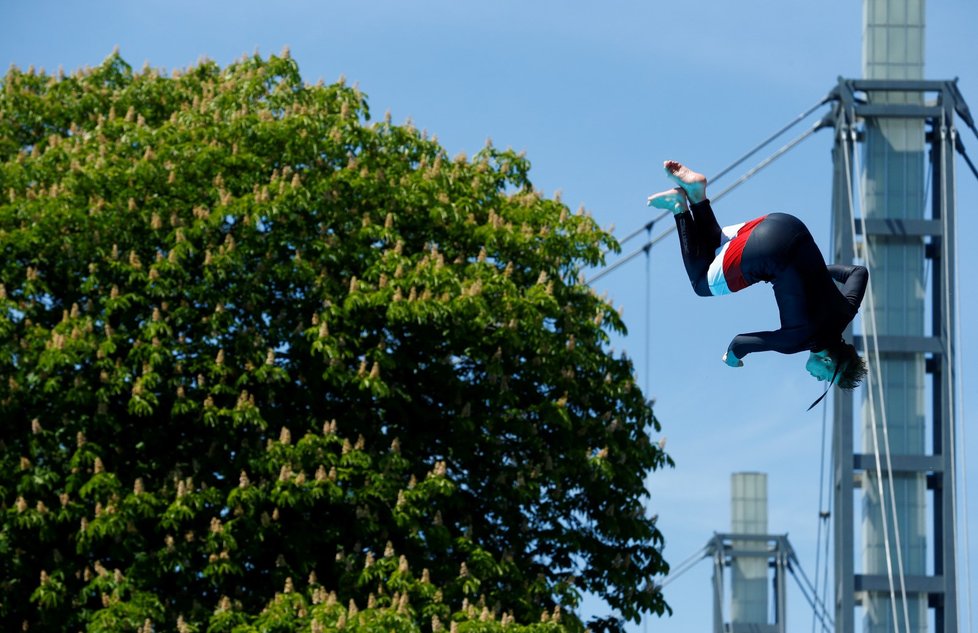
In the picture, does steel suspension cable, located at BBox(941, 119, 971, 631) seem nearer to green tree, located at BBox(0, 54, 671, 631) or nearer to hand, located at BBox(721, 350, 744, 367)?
green tree, located at BBox(0, 54, 671, 631)

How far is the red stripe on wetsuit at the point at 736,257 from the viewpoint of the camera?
30.8 ft

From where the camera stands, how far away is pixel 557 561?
26.8 m

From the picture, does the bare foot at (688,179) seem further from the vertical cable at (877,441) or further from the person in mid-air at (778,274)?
the vertical cable at (877,441)

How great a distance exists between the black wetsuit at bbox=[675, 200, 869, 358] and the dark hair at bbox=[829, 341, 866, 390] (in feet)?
0.22

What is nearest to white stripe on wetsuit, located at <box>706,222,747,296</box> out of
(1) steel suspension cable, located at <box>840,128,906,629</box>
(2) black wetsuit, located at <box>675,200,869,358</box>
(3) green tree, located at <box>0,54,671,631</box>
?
(2) black wetsuit, located at <box>675,200,869,358</box>

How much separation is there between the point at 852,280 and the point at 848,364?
431mm

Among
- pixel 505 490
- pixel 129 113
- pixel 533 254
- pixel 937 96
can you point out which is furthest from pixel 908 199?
pixel 129 113

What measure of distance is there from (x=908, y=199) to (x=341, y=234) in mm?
11544

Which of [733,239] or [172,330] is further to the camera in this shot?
[172,330]

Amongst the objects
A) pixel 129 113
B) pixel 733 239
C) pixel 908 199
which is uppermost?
pixel 908 199

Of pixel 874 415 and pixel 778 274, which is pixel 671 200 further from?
pixel 874 415

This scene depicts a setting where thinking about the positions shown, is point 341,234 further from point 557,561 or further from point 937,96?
point 937,96

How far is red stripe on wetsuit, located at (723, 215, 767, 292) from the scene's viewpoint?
9383 millimetres

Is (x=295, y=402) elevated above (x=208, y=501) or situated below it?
above
